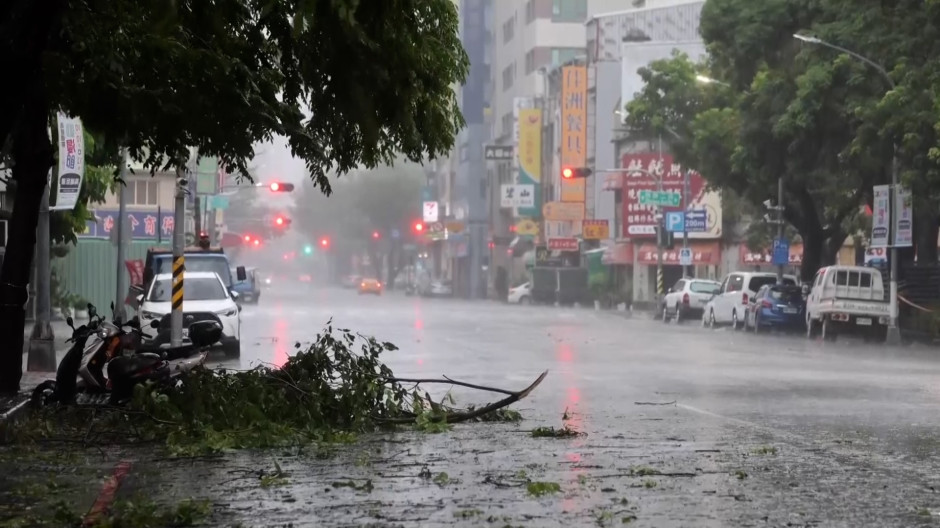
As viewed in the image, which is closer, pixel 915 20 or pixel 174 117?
pixel 174 117

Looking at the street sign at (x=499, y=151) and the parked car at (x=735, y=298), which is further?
the street sign at (x=499, y=151)

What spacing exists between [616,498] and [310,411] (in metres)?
5.57

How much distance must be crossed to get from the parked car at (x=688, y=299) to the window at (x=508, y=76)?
61.4 m

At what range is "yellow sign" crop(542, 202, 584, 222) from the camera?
295 ft

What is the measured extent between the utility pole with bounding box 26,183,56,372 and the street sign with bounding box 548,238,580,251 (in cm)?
6750

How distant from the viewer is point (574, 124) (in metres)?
92.9

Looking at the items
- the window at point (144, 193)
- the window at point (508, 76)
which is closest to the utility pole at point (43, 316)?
the window at point (144, 193)

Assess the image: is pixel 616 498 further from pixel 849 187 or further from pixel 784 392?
pixel 849 187

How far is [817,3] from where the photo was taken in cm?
4503

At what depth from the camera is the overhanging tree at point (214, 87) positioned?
549 inches

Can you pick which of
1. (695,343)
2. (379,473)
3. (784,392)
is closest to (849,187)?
(695,343)

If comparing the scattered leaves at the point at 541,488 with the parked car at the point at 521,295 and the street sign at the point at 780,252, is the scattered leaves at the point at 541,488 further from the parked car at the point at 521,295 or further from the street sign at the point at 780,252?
the parked car at the point at 521,295

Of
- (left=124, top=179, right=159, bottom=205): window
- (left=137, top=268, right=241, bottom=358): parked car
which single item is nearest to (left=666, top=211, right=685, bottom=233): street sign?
(left=124, top=179, right=159, bottom=205): window

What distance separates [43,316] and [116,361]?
9.61m
